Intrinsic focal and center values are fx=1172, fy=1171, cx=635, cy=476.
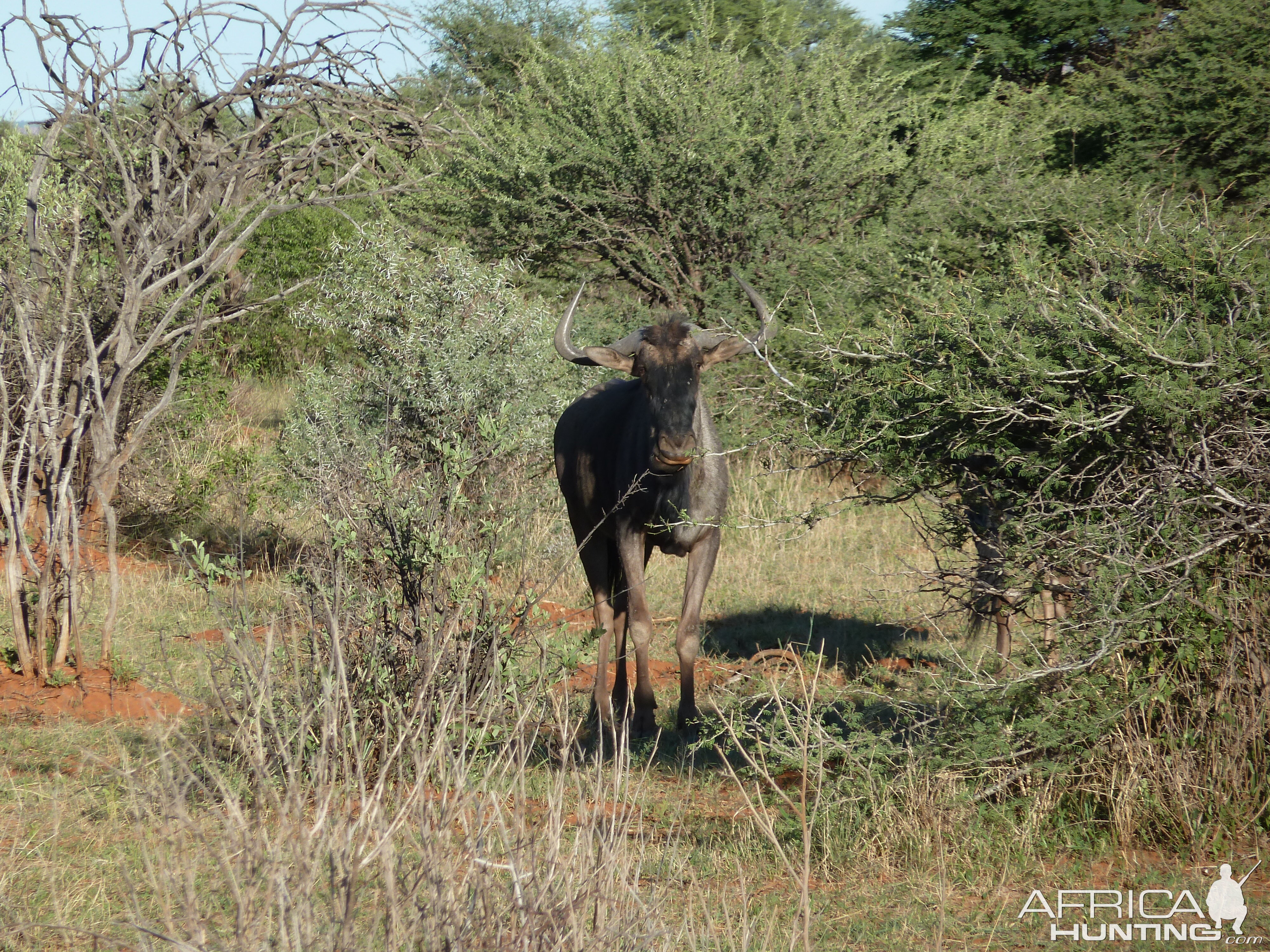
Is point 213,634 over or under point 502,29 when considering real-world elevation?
under

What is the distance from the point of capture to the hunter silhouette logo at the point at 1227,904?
373 centimetres

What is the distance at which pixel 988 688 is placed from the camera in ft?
14.3

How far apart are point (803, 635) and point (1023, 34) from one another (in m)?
14.9

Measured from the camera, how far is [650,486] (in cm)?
687

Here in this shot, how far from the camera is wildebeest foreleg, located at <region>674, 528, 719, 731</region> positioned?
22.0 feet

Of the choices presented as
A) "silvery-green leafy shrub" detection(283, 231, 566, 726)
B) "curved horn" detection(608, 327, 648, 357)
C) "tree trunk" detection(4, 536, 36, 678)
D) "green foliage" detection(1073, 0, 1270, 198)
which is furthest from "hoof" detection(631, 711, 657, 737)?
"green foliage" detection(1073, 0, 1270, 198)

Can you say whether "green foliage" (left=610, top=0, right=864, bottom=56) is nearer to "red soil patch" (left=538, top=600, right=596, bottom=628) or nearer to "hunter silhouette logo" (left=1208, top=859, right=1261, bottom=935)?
"red soil patch" (left=538, top=600, right=596, bottom=628)

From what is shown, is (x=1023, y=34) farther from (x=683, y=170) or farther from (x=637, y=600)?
(x=637, y=600)

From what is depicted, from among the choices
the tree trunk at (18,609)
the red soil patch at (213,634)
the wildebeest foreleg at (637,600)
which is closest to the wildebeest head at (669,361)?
the wildebeest foreleg at (637,600)

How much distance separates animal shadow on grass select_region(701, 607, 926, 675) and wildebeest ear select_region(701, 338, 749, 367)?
2019mm

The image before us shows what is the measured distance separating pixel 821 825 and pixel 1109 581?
1399 millimetres

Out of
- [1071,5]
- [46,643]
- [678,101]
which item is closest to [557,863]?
[46,643]

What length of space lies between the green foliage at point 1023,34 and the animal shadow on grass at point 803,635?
12917mm

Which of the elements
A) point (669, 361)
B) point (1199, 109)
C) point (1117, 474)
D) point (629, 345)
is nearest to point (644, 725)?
point (669, 361)
